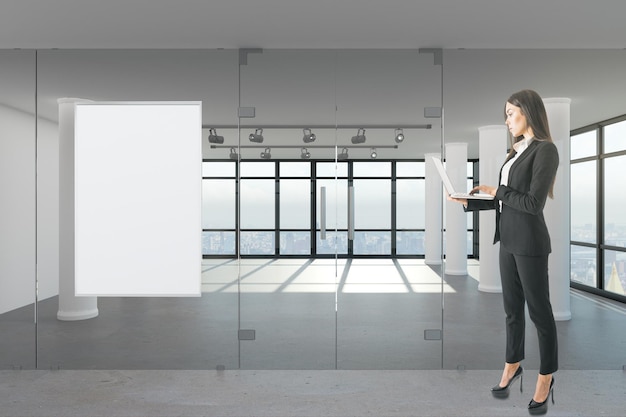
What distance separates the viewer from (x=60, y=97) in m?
4.56

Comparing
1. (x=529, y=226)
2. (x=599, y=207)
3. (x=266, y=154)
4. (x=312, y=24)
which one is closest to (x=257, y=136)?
(x=266, y=154)

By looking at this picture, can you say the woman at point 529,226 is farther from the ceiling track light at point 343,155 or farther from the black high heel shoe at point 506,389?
the ceiling track light at point 343,155

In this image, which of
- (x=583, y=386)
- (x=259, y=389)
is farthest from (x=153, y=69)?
(x=583, y=386)

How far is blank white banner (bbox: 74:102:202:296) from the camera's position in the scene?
4523mm

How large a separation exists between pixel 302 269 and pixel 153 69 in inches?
86.6

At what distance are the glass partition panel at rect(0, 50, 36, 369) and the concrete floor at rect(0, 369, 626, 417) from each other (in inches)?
13.5

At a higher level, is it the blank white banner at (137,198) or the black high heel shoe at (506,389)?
the blank white banner at (137,198)

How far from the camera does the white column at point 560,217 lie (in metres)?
4.57

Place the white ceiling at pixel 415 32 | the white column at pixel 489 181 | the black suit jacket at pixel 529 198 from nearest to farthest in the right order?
the black suit jacket at pixel 529 198, the white ceiling at pixel 415 32, the white column at pixel 489 181

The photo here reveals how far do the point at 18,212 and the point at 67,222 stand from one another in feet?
1.51

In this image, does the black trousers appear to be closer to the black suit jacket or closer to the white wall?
the black suit jacket

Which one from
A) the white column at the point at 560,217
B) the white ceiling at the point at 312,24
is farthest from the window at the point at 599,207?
the white ceiling at the point at 312,24

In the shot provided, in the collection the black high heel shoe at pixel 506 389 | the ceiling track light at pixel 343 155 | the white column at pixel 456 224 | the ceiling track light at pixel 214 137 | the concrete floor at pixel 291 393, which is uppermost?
the ceiling track light at pixel 214 137

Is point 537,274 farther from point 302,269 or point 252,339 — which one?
point 252,339
